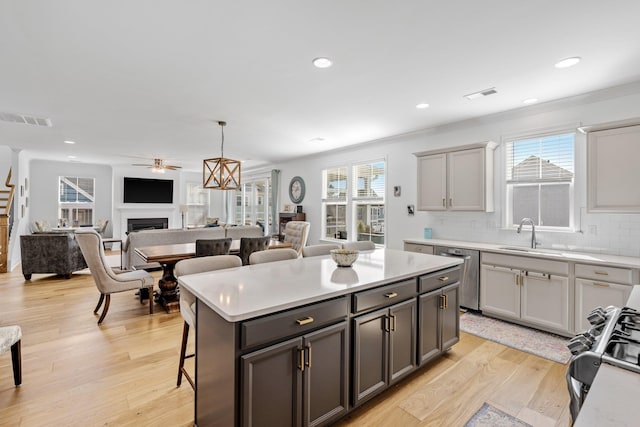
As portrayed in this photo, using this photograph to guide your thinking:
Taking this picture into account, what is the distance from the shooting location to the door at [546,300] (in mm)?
3111

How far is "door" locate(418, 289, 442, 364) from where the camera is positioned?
2.39 metres

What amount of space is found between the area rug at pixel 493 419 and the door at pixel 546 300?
167cm

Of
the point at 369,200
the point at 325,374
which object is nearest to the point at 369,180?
the point at 369,200

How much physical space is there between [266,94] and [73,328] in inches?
134

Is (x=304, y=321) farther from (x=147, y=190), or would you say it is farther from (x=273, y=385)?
(x=147, y=190)

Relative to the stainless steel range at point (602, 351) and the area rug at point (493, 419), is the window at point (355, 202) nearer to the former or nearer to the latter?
the area rug at point (493, 419)

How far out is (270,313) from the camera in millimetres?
1494

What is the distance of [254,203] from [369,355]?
8.08 meters

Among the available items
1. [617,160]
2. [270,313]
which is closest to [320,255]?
[270,313]

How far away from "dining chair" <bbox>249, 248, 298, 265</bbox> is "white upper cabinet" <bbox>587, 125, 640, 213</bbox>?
10.2 feet

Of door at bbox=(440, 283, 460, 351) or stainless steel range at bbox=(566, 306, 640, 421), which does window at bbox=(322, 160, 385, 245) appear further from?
stainless steel range at bbox=(566, 306, 640, 421)

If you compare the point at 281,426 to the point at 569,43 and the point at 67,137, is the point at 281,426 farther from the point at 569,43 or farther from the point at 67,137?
the point at 67,137

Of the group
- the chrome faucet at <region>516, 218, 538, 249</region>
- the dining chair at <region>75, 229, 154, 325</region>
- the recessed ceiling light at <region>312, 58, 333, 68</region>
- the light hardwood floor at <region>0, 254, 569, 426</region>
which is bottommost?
the light hardwood floor at <region>0, 254, 569, 426</region>

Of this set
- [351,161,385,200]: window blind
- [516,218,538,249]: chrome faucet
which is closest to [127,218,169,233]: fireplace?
[351,161,385,200]: window blind
